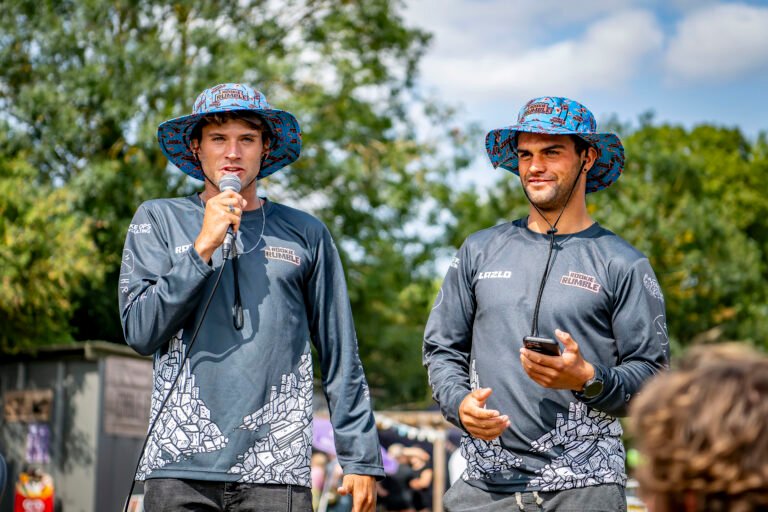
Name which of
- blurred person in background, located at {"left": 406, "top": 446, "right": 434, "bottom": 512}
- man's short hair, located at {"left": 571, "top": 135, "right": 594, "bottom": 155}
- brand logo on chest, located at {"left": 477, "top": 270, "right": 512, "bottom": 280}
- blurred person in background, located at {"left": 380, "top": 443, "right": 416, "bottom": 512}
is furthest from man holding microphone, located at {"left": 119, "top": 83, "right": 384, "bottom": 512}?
blurred person in background, located at {"left": 406, "top": 446, "right": 434, "bottom": 512}

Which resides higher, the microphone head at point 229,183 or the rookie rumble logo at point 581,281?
the microphone head at point 229,183

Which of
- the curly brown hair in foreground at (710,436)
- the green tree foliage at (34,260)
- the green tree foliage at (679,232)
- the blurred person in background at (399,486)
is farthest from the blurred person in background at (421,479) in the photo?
the curly brown hair in foreground at (710,436)

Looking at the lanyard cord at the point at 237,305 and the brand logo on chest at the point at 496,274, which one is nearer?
the lanyard cord at the point at 237,305

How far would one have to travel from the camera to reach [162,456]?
12.6ft

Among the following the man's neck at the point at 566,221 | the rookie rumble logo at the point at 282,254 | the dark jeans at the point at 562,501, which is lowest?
the dark jeans at the point at 562,501

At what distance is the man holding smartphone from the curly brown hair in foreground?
1801 millimetres

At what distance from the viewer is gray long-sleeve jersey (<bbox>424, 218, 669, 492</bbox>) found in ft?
13.4

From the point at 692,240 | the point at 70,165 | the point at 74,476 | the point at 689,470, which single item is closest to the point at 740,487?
the point at 689,470

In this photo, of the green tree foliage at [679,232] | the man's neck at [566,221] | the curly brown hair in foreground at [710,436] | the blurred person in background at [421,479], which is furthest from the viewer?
the green tree foliage at [679,232]

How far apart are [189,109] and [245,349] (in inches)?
658

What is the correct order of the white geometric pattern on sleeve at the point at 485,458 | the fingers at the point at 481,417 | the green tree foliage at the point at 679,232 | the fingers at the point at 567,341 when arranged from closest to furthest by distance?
1. the fingers at the point at 567,341
2. the fingers at the point at 481,417
3. the white geometric pattern on sleeve at the point at 485,458
4. the green tree foliage at the point at 679,232

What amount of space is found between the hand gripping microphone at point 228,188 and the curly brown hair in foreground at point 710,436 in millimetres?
2307

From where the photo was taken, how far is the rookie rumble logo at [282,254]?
416 centimetres

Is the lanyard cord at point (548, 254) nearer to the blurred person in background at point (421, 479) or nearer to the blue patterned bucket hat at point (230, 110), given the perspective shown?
the blue patterned bucket hat at point (230, 110)
